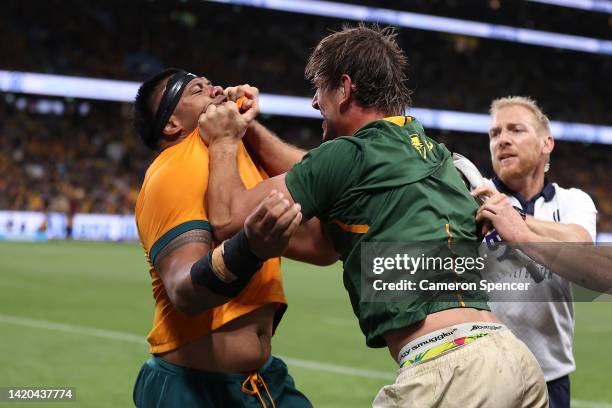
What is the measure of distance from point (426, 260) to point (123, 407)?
481 cm

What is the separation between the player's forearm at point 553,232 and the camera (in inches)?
132

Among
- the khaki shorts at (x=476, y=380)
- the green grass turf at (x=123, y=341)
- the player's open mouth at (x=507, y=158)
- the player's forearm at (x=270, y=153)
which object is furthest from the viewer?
the green grass turf at (x=123, y=341)

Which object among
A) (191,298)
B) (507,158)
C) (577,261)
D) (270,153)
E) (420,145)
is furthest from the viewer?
(507,158)

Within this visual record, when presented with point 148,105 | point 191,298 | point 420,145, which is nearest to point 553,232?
point 420,145

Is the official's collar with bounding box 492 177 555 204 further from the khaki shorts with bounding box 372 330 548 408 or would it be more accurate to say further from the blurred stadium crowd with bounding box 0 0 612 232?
the blurred stadium crowd with bounding box 0 0 612 232

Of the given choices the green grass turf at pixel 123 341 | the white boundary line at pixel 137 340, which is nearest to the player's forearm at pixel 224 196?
the green grass turf at pixel 123 341

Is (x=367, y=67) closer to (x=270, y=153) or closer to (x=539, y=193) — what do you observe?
(x=270, y=153)

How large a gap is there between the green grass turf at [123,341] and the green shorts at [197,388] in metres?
4.01

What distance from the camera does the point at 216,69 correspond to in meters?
38.9

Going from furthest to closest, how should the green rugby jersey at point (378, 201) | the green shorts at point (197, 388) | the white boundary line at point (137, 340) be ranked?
the white boundary line at point (137, 340) < the green shorts at point (197, 388) < the green rugby jersey at point (378, 201)

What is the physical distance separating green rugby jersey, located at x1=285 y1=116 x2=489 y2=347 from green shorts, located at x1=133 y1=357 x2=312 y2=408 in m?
0.60

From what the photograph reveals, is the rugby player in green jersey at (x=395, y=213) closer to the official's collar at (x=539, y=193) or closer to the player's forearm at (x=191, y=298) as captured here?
the player's forearm at (x=191, y=298)

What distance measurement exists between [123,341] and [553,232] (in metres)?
7.61

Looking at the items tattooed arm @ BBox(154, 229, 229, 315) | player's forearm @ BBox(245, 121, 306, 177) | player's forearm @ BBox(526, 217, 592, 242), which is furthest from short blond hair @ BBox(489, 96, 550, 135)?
tattooed arm @ BBox(154, 229, 229, 315)
